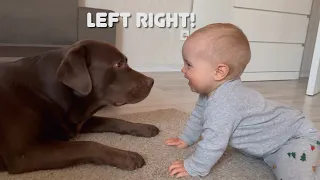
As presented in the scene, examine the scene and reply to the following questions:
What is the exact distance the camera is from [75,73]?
101 cm

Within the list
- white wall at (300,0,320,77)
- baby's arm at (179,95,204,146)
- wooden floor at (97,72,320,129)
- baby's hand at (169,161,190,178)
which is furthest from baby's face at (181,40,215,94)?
white wall at (300,0,320,77)

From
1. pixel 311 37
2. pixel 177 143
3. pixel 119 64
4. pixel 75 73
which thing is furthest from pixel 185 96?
pixel 311 37

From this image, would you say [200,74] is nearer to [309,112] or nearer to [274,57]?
[309,112]

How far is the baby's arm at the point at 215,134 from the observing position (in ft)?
3.26

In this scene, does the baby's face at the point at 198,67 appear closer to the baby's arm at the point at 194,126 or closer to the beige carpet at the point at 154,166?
the baby's arm at the point at 194,126

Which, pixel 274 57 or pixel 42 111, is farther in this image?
pixel 274 57

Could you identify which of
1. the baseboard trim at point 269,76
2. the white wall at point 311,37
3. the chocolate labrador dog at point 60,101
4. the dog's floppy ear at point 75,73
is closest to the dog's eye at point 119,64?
the chocolate labrador dog at point 60,101

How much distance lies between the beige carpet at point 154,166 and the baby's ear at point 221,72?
29 centimetres

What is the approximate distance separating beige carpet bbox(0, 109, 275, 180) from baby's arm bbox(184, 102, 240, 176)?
89 mm

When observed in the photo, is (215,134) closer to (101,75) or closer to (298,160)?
(298,160)

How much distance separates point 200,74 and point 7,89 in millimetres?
557

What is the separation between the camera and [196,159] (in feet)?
3.36


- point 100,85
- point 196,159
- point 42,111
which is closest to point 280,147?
point 196,159

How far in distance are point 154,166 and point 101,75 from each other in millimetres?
321
